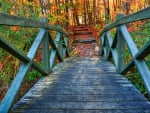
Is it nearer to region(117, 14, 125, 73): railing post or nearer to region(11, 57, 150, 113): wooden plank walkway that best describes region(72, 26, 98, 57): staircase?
region(117, 14, 125, 73): railing post

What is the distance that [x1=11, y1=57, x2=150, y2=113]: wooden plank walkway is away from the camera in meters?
3.01

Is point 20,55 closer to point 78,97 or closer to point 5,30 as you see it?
point 78,97

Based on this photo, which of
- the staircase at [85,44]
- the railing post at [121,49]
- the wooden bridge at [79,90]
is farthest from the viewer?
the staircase at [85,44]

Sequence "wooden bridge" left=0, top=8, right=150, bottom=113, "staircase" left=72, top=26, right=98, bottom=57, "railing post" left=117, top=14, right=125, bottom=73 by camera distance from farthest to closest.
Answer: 1. "staircase" left=72, top=26, right=98, bottom=57
2. "railing post" left=117, top=14, right=125, bottom=73
3. "wooden bridge" left=0, top=8, right=150, bottom=113

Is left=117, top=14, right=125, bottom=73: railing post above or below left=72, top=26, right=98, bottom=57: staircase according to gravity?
above

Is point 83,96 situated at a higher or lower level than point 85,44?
higher

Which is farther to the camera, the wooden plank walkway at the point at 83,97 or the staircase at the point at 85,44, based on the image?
the staircase at the point at 85,44

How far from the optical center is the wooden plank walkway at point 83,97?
118 inches

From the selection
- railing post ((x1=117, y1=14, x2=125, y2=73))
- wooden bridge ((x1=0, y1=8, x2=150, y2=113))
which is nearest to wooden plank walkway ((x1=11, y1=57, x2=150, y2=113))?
wooden bridge ((x1=0, y1=8, x2=150, y2=113))

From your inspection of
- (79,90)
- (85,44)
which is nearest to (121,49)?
(79,90)

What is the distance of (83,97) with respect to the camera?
3486mm

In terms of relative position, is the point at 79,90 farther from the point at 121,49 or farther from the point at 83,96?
the point at 121,49

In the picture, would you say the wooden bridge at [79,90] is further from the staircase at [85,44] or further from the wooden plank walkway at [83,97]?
the staircase at [85,44]

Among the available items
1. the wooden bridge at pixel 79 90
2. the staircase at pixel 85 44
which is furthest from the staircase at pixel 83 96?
the staircase at pixel 85 44
